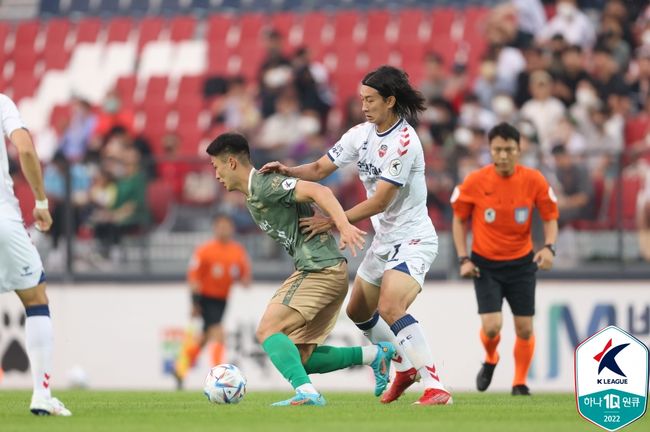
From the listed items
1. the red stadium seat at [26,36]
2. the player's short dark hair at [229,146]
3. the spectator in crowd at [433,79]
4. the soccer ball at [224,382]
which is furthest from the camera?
the red stadium seat at [26,36]

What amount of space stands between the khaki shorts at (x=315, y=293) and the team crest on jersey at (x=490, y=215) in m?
2.68

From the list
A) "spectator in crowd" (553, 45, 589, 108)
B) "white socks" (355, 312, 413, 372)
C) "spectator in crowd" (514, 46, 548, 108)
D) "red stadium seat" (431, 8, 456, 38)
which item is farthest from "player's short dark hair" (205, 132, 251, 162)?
"red stadium seat" (431, 8, 456, 38)

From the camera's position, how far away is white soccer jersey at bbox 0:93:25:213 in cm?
888

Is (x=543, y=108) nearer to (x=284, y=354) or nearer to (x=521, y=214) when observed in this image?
(x=521, y=214)

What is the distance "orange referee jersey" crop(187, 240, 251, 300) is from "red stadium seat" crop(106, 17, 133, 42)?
8.10 meters

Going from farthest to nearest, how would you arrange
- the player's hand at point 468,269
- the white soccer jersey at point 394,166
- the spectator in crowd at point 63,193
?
the spectator in crowd at point 63,193 → the player's hand at point 468,269 → the white soccer jersey at point 394,166

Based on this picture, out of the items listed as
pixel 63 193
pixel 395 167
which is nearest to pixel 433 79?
pixel 63 193

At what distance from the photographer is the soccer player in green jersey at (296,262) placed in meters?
9.43

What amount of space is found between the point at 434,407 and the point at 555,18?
1103 cm

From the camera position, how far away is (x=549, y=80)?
17719mm

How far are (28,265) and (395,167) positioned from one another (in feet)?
8.84

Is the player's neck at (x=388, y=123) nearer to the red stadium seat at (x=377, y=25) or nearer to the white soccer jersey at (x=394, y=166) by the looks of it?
the white soccer jersey at (x=394, y=166)

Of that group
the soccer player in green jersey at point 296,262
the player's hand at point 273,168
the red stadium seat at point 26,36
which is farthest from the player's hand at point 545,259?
the red stadium seat at point 26,36

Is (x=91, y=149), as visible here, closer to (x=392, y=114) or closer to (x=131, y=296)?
(x=131, y=296)
